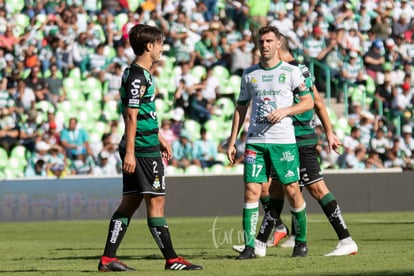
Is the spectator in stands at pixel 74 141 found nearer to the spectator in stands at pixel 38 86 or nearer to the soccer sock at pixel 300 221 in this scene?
the spectator in stands at pixel 38 86

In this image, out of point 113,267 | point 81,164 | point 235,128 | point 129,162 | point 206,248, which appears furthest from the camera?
point 81,164

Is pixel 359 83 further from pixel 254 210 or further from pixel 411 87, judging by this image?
pixel 254 210

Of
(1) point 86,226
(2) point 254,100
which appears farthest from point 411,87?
(2) point 254,100

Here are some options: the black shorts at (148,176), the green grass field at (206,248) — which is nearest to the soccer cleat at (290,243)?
the green grass field at (206,248)

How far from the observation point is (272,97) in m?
11.6

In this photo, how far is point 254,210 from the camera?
38.3ft

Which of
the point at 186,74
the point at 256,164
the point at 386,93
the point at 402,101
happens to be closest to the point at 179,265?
the point at 256,164

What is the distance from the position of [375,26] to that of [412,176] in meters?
7.23

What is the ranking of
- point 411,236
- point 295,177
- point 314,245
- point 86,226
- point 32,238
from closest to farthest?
point 295,177 < point 314,245 < point 411,236 < point 32,238 < point 86,226

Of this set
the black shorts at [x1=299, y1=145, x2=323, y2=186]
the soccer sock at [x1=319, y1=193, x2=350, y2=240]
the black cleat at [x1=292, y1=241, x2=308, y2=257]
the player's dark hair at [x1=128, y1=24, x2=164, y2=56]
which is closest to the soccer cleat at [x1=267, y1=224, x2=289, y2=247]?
the black shorts at [x1=299, y1=145, x2=323, y2=186]

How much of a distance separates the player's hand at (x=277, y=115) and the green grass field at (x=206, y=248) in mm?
1420

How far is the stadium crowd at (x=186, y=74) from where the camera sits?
2433cm

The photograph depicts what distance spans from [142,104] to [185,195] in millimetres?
12806

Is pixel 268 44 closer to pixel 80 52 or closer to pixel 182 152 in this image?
pixel 182 152
